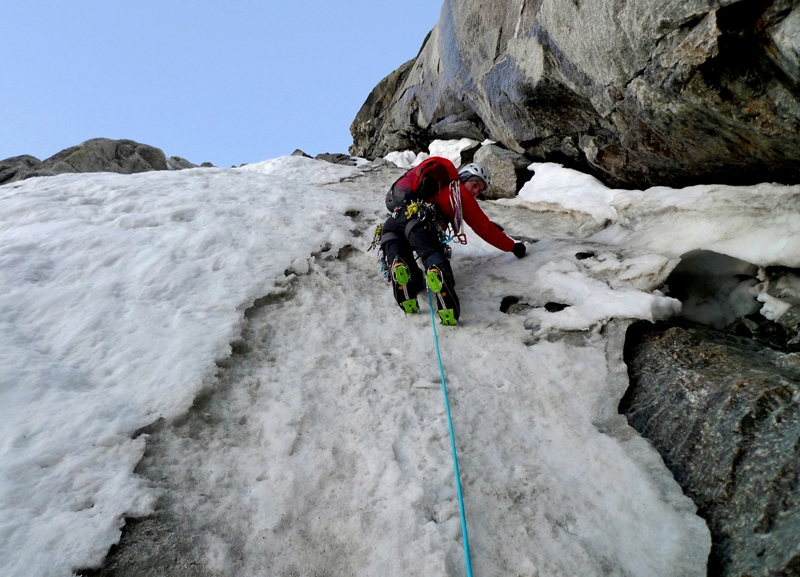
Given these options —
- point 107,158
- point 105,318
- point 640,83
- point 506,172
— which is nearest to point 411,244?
point 640,83

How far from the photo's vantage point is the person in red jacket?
5051 mm

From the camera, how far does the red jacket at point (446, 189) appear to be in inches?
226

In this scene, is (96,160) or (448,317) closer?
(448,317)

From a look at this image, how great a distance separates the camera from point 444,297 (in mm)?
4727

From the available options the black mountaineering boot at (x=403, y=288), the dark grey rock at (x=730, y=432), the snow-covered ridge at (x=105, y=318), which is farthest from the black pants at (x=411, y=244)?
the dark grey rock at (x=730, y=432)

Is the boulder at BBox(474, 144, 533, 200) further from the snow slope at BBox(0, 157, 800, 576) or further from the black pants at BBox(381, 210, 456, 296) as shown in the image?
the black pants at BBox(381, 210, 456, 296)

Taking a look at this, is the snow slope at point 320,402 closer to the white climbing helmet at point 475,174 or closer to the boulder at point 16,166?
the white climbing helmet at point 475,174

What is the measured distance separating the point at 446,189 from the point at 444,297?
1.79 m

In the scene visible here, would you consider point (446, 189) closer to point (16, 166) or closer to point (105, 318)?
point (105, 318)

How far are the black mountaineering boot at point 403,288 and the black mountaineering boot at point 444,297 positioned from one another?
0.32 m

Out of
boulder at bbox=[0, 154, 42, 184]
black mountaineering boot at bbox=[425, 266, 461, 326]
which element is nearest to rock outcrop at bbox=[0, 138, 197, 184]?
boulder at bbox=[0, 154, 42, 184]

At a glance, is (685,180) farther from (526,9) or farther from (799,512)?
(799,512)

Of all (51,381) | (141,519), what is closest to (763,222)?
(141,519)

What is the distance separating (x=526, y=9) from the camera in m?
7.04
